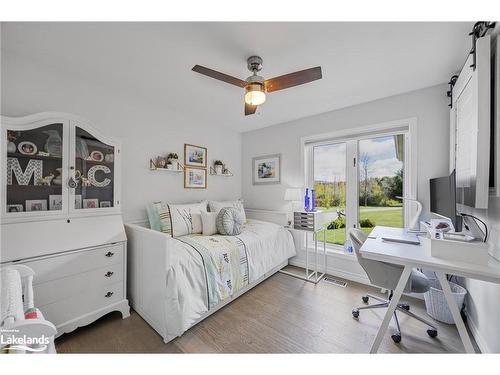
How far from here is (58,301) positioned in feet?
4.99

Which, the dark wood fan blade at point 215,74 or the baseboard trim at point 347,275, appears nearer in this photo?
the dark wood fan blade at point 215,74

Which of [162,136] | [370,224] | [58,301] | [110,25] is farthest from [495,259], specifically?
[162,136]

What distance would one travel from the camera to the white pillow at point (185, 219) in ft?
7.79

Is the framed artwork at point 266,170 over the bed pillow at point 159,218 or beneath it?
over

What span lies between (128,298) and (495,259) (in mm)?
2929

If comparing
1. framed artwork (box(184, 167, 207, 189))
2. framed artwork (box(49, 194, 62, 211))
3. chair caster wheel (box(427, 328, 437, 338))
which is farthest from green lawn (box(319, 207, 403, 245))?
framed artwork (box(49, 194, 62, 211))

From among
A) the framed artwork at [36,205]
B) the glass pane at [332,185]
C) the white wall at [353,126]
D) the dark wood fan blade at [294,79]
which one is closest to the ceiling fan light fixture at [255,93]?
the dark wood fan blade at [294,79]

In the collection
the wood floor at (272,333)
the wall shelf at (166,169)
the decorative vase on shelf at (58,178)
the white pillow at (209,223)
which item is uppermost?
the wall shelf at (166,169)

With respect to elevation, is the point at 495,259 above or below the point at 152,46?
below

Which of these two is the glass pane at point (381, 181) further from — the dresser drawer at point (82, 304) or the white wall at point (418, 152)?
the dresser drawer at point (82, 304)

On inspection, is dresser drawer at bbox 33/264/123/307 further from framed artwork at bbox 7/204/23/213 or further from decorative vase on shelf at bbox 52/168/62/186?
decorative vase on shelf at bbox 52/168/62/186

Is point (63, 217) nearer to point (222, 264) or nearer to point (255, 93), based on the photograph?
point (222, 264)
